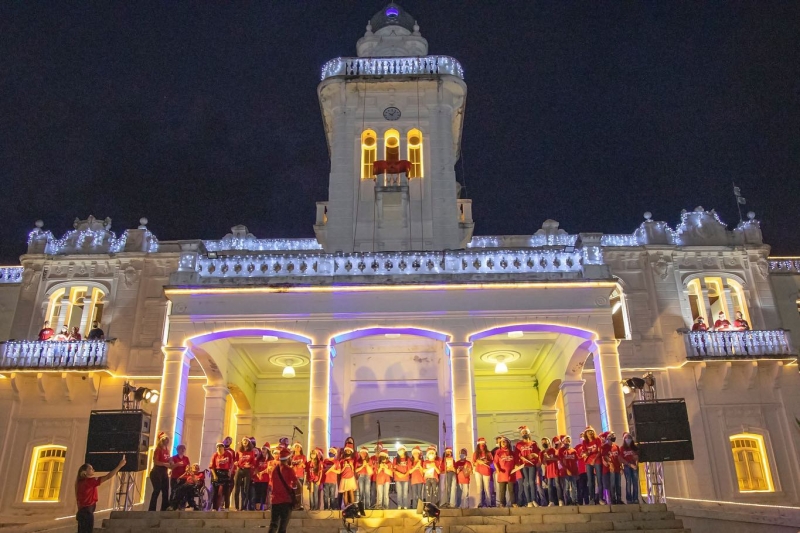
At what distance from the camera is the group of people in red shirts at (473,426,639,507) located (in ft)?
48.3

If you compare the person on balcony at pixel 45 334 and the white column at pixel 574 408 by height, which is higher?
the person on balcony at pixel 45 334

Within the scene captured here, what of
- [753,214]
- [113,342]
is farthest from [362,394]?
[753,214]

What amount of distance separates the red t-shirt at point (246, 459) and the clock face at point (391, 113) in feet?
47.5

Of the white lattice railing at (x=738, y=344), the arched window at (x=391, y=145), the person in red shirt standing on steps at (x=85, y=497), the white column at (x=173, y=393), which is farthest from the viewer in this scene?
the arched window at (x=391, y=145)

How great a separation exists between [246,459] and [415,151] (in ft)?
46.2

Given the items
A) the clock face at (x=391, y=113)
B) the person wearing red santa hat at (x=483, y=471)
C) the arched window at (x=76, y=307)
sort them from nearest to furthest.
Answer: the person wearing red santa hat at (x=483, y=471) < the arched window at (x=76, y=307) < the clock face at (x=391, y=113)

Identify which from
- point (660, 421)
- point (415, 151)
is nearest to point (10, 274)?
point (415, 151)

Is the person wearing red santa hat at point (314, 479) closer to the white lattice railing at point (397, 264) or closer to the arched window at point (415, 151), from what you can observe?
the white lattice railing at point (397, 264)

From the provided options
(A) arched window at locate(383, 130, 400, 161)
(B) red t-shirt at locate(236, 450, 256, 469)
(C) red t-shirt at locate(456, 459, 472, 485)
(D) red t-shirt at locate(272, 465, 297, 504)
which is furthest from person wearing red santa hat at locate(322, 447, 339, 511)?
(A) arched window at locate(383, 130, 400, 161)

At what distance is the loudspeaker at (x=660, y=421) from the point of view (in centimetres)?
1499

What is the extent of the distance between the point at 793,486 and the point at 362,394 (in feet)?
45.9

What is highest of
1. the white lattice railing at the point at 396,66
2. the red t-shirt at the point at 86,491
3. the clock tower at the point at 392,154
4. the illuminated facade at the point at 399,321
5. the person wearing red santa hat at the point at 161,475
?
the white lattice railing at the point at 396,66

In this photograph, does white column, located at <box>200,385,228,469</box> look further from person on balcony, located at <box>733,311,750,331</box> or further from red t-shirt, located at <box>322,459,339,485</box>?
person on balcony, located at <box>733,311,750,331</box>

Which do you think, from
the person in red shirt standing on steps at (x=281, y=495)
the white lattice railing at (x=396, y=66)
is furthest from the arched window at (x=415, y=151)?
the person in red shirt standing on steps at (x=281, y=495)
